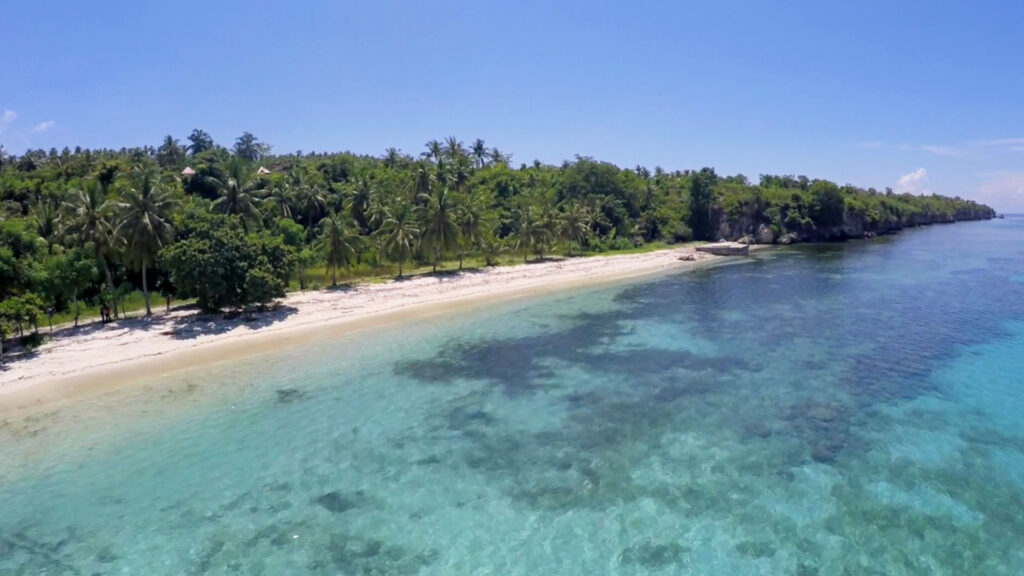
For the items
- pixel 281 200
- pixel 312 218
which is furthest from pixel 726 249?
pixel 281 200

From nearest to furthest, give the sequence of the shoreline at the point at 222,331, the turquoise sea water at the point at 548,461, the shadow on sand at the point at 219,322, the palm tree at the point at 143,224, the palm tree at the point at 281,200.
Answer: the turquoise sea water at the point at 548,461
the shoreline at the point at 222,331
the shadow on sand at the point at 219,322
the palm tree at the point at 143,224
the palm tree at the point at 281,200

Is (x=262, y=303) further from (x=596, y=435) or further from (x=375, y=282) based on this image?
(x=596, y=435)

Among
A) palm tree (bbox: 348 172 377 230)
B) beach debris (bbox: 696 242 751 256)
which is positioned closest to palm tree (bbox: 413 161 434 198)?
palm tree (bbox: 348 172 377 230)

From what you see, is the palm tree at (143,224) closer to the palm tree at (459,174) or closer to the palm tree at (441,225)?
the palm tree at (441,225)

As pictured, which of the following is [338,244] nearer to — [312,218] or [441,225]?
[441,225]

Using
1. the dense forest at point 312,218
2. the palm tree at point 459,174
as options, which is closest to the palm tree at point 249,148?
the dense forest at point 312,218

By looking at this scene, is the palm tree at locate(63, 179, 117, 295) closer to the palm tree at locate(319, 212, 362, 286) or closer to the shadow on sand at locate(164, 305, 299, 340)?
the shadow on sand at locate(164, 305, 299, 340)

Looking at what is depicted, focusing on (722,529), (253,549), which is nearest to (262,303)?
(253,549)
